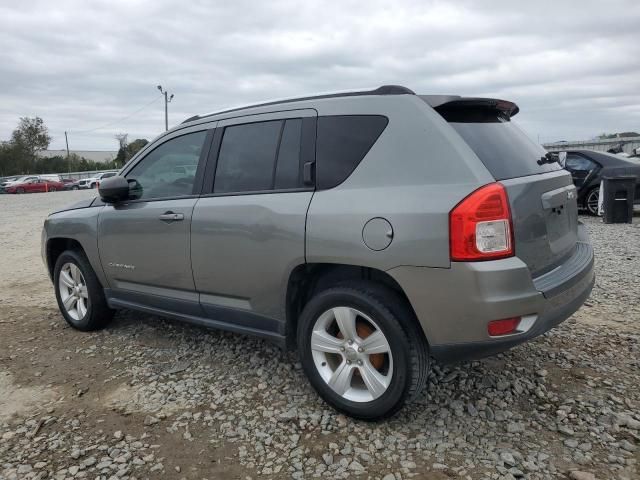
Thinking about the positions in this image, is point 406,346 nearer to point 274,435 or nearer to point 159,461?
point 274,435

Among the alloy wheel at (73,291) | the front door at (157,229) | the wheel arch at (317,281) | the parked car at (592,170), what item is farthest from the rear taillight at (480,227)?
the parked car at (592,170)

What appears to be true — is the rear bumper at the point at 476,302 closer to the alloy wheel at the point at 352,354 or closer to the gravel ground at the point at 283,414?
the alloy wheel at the point at 352,354

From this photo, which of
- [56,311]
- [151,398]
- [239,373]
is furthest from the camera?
[56,311]

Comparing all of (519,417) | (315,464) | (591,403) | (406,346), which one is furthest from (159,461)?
(591,403)

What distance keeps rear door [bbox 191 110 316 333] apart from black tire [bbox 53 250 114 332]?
1438mm

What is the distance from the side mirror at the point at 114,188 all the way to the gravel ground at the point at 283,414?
126 cm

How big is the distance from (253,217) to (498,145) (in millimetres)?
1519

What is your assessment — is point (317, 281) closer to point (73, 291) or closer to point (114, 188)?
point (114, 188)

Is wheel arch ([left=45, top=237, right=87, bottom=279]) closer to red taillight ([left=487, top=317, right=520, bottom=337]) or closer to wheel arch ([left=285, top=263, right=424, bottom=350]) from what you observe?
wheel arch ([left=285, top=263, right=424, bottom=350])

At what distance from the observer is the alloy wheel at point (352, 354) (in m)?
2.85

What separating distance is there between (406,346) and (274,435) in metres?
0.91

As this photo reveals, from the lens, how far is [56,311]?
214 inches

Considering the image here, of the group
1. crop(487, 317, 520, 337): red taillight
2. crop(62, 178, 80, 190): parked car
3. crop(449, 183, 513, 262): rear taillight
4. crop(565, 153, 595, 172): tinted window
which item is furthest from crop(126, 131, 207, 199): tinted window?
crop(62, 178, 80, 190): parked car

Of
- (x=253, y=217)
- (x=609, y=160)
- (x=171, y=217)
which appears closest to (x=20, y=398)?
(x=171, y=217)
